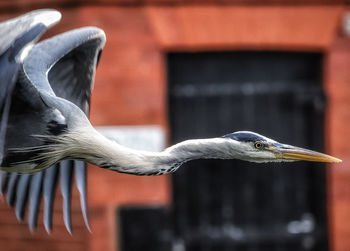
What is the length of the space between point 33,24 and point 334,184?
3.85 metres

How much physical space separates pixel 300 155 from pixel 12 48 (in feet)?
5.22

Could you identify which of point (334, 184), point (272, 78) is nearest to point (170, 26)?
point (272, 78)

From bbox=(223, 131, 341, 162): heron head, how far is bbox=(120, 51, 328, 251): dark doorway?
3.38m

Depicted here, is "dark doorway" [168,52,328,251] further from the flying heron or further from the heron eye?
the heron eye

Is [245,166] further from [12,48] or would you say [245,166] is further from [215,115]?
[12,48]

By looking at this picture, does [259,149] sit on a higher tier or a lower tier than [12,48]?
lower

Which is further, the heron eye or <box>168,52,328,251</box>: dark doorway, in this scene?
<box>168,52,328,251</box>: dark doorway

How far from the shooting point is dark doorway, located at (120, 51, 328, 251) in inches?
345

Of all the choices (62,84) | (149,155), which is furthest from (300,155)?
(62,84)

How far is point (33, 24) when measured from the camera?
574 cm

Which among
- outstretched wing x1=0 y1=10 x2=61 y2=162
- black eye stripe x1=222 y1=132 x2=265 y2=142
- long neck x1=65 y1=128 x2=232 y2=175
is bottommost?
long neck x1=65 y1=128 x2=232 y2=175

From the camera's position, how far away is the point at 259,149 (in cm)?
531

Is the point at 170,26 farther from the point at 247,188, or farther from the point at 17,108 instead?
the point at 17,108

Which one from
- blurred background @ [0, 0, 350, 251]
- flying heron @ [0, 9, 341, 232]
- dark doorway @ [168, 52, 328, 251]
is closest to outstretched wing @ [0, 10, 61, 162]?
flying heron @ [0, 9, 341, 232]
